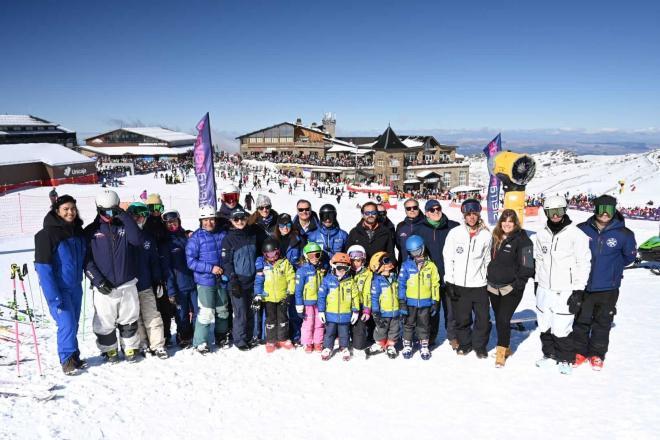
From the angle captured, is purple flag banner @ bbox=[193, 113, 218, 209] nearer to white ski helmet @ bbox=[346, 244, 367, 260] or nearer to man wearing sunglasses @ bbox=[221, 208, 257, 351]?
man wearing sunglasses @ bbox=[221, 208, 257, 351]

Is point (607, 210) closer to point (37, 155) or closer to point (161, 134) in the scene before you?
point (37, 155)

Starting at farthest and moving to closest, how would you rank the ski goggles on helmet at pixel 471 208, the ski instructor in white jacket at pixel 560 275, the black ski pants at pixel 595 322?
the ski goggles on helmet at pixel 471 208, the black ski pants at pixel 595 322, the ski instructor in white jacket at pixel 560 275

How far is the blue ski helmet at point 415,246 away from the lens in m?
5.08

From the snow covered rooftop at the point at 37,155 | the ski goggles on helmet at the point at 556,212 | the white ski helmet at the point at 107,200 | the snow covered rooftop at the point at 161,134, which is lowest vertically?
the ski goggles on helmet at the point at 556,212

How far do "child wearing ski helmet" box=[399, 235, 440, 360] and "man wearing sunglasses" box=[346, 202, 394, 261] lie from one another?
1.54ft

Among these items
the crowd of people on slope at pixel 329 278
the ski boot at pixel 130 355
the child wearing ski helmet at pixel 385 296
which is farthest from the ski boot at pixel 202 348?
the child wearing ski helmet at pixel 385 296

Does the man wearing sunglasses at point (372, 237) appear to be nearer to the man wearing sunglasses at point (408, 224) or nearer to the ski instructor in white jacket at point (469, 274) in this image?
the man wearing sunglasses at point (408, 224)

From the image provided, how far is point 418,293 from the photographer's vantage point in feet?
16.9

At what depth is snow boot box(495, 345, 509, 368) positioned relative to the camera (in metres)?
5.01

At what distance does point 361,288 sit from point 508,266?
180 centimetres

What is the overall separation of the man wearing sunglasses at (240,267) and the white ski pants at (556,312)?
11.9 ft

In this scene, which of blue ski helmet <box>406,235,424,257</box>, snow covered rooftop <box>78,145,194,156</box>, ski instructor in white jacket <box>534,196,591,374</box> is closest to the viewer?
ski instructor in white jacket <box>534,196,591,374</box>

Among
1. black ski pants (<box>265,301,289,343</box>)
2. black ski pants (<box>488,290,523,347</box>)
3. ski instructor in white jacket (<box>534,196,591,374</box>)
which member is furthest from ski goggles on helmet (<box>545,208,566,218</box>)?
black ski pants (<box>265,301,289,343</box>)

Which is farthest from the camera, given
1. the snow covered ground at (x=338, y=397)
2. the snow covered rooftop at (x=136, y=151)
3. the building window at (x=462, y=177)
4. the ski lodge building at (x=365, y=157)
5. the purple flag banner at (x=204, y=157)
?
the snow covered rooftop at (x=136, y=151)
